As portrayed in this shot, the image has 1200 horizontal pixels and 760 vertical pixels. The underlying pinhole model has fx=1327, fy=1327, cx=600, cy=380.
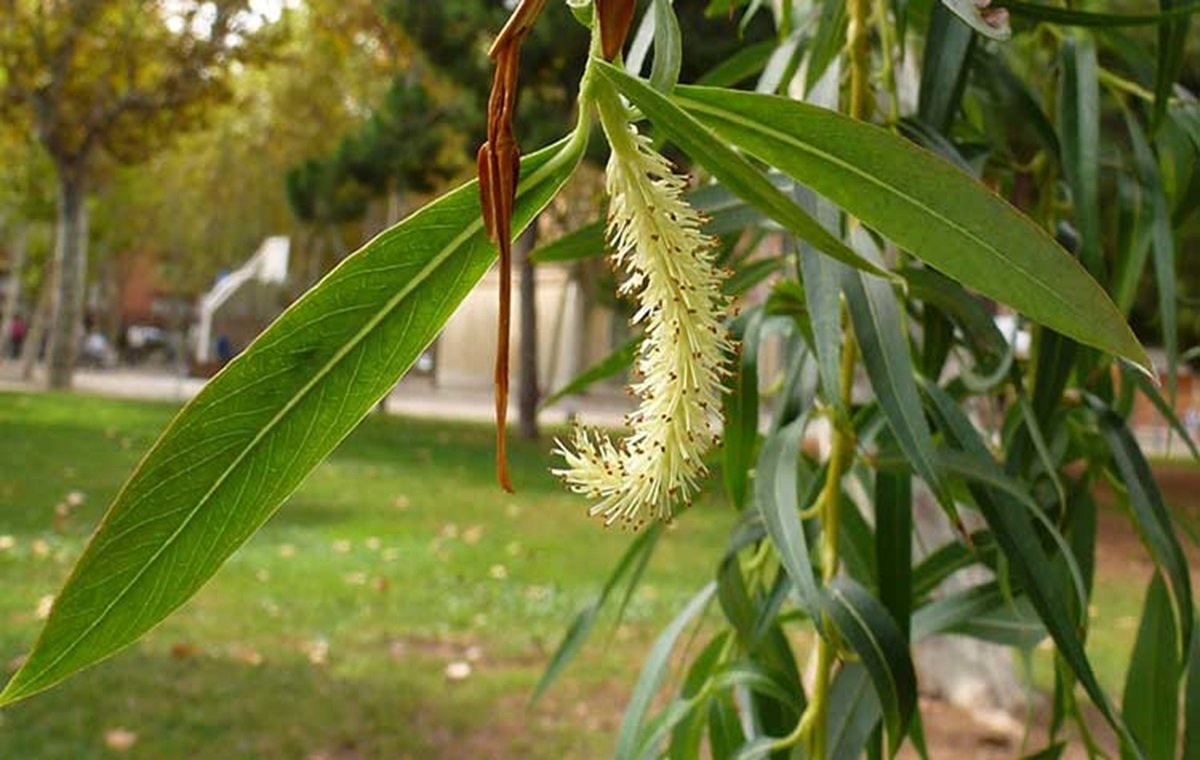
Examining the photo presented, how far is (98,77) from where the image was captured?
12289mm

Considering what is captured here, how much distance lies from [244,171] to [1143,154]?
19193mm

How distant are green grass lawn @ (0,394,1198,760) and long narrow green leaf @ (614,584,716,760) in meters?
0.16

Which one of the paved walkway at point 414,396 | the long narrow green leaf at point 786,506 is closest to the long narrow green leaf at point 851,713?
the long narrow green leaf at point 786,506

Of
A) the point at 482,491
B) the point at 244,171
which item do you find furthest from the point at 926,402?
the point at 244,171

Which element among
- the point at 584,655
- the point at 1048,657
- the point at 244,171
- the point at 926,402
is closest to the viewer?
the point at 926,402

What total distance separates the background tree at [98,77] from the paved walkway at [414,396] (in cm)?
211

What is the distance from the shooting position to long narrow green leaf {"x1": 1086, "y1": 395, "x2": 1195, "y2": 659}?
78 centimetres

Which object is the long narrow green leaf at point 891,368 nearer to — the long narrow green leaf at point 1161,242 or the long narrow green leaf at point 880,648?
the long narrow green leaf at point 880,648

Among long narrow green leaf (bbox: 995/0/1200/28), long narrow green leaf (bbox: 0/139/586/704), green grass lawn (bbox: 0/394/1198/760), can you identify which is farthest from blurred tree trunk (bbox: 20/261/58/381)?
long narrow green leaf (bbox: 0/139/586/704)

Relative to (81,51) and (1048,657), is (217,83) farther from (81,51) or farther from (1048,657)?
(1048,657)

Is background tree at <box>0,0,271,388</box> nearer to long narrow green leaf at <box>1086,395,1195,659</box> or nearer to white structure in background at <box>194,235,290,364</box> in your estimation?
white structure in background at <box>194,235,290,364</box>

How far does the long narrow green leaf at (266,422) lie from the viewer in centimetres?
34

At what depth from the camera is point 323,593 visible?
14.2ft

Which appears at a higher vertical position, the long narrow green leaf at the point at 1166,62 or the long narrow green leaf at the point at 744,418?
the long narrow green leaf at the point at 1166,62
